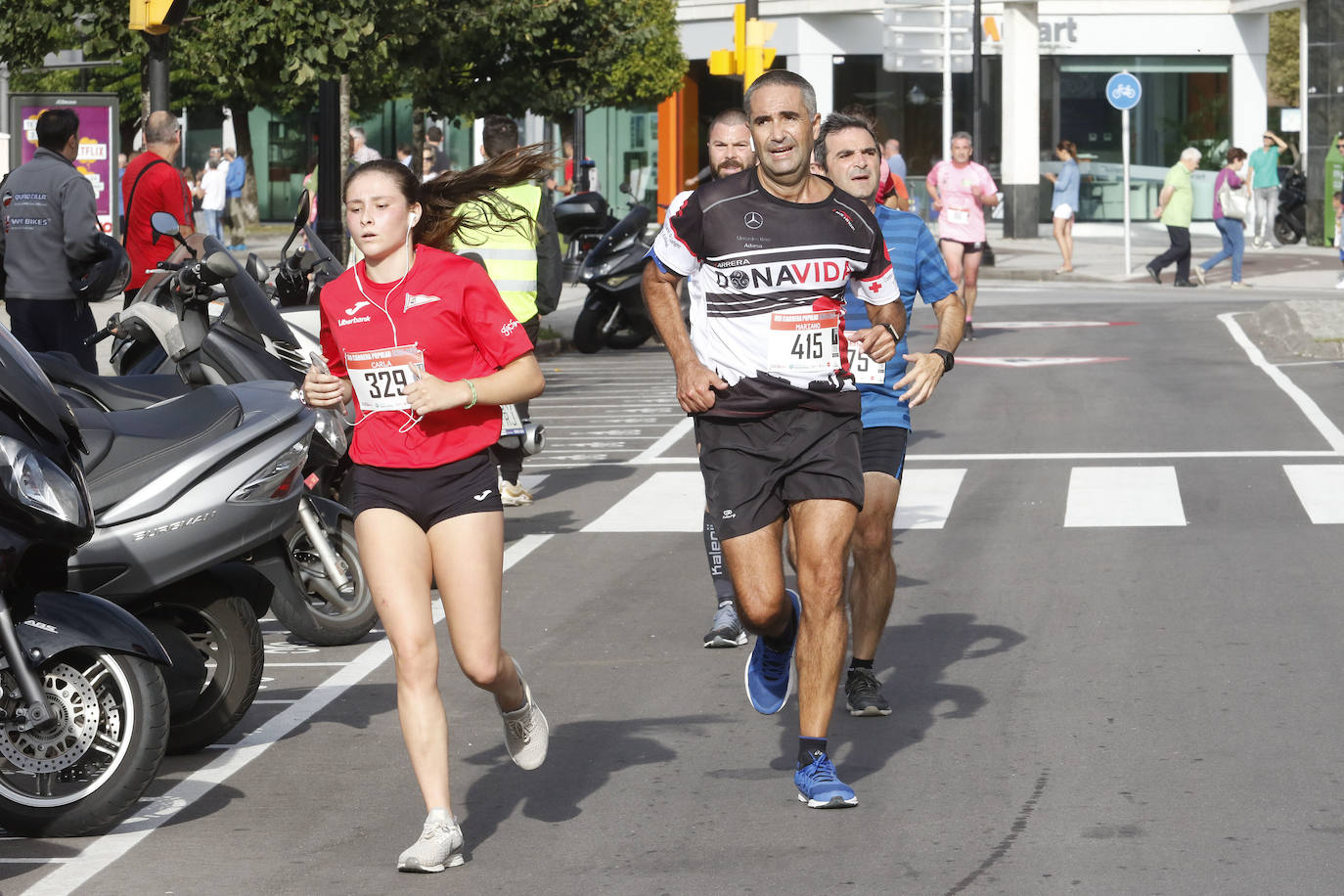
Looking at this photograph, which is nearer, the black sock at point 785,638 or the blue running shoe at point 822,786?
the blue running shoe at point 822,786

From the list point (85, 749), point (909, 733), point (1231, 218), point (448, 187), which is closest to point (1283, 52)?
point (1231, 218)

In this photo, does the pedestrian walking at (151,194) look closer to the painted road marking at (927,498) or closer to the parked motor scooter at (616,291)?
the painted road marking at (927,498)

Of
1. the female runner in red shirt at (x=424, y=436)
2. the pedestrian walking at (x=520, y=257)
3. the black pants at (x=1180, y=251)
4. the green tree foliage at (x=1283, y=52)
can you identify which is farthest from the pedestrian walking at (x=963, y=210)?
the green tree foliage at (x=1283, y=52)

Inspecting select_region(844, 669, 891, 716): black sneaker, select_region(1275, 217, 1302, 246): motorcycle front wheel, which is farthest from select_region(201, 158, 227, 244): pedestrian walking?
select_region(844, 669, 891, 716): black sneaker

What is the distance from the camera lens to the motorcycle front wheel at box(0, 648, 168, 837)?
17.8 ft

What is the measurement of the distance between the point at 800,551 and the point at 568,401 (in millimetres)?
11018

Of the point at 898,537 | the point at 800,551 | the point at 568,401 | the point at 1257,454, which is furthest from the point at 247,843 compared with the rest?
the point at 568,401

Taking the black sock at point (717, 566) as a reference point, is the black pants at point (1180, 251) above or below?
above

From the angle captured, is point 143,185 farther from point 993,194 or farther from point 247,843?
point 993,194

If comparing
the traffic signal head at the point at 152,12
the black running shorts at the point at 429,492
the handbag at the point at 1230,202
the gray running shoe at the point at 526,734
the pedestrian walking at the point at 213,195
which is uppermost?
Answer: the traffic signal head at the point at 152,12

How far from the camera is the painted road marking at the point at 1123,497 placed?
10586 mm

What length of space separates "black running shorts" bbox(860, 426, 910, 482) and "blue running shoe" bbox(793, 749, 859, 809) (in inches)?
54.6

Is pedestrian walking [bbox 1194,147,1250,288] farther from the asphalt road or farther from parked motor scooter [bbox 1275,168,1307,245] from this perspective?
the asphalt road

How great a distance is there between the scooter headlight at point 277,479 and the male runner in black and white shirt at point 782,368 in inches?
59.0
